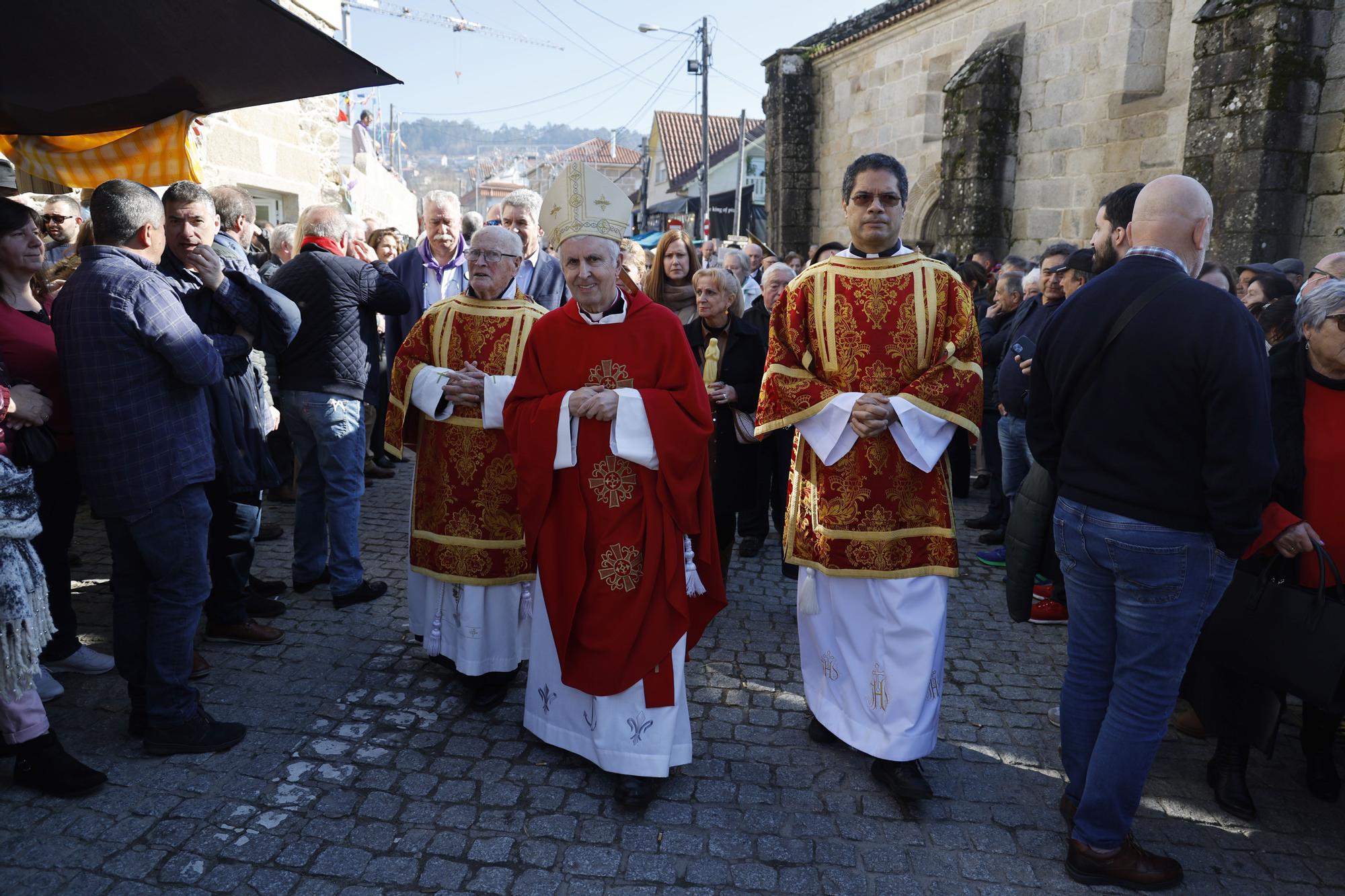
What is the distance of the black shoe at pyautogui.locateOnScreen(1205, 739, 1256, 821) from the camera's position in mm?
3006

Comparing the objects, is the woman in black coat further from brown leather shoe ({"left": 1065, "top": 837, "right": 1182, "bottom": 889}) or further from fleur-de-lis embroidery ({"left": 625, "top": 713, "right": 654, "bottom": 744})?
brown leather shoe ({"left": 1065, "top": 837, "right": 1182, "bottom": 889})

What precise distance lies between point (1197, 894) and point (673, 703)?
5.36 ft

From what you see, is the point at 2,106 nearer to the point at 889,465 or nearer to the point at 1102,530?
the point at 889,465

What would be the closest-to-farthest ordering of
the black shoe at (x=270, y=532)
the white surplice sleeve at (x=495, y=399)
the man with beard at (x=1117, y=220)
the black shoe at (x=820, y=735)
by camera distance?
the man with beard at (x=1117, y=220), the black shoe at (x=820, y=735), the white surplice sleeve at (x=495, y=399), the black shoe at (x=270, y=532)

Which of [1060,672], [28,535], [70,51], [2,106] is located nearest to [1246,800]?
[1060,672]

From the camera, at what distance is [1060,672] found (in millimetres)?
4098

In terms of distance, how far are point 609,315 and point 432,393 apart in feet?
2.95

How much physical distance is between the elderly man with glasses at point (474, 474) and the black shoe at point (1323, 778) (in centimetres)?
291

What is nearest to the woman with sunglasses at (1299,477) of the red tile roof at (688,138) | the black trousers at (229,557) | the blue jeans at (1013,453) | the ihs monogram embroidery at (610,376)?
the ihs monogram embroidery at (610,376)

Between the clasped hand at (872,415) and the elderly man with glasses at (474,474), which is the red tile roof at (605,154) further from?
the clasped hand at (872,415)

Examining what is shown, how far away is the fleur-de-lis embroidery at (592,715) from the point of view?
310 centimetres

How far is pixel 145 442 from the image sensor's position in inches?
119

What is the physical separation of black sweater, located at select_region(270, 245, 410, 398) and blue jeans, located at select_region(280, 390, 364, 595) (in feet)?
0.26

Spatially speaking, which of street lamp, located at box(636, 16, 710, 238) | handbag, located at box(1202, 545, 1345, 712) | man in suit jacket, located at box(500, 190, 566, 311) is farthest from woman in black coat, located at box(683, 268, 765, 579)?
street lamp, located at box(636, 16, 710, 238)
